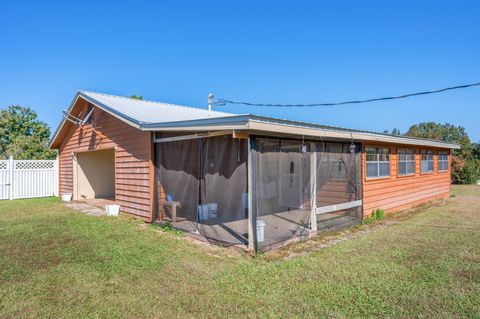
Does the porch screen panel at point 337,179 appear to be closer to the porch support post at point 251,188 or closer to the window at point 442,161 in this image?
the porch support post at point 251,188

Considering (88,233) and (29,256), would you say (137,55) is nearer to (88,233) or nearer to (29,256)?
(88,233)

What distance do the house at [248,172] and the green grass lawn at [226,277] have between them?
769 millimetres

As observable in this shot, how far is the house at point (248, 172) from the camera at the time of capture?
213 inches

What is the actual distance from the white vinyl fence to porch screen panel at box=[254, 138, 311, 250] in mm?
12191

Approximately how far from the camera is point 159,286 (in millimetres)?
3822

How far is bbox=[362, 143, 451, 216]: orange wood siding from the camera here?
8.37 metres

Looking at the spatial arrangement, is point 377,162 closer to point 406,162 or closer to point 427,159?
point 406,162

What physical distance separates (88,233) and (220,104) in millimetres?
12721

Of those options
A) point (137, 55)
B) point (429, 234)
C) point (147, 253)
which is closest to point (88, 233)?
point (147, 253)

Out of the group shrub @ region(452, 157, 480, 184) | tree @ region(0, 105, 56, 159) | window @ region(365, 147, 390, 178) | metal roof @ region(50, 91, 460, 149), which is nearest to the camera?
metal roof @ region(50, 91, 460, 149)

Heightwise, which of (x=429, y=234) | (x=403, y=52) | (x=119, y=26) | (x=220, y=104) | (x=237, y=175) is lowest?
(x=429, y=234)

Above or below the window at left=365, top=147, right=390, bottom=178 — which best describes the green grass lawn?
below

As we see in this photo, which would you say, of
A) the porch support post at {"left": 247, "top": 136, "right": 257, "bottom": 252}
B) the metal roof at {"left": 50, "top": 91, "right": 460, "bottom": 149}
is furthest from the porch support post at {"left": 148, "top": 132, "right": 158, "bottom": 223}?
the porch support post at {"left": 247, "top": 136, "right": 257, "bottom": 252}

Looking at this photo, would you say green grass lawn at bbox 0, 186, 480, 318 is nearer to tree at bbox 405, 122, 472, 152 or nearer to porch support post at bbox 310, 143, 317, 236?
porch support post at bbox 310, 143, 317, 236
